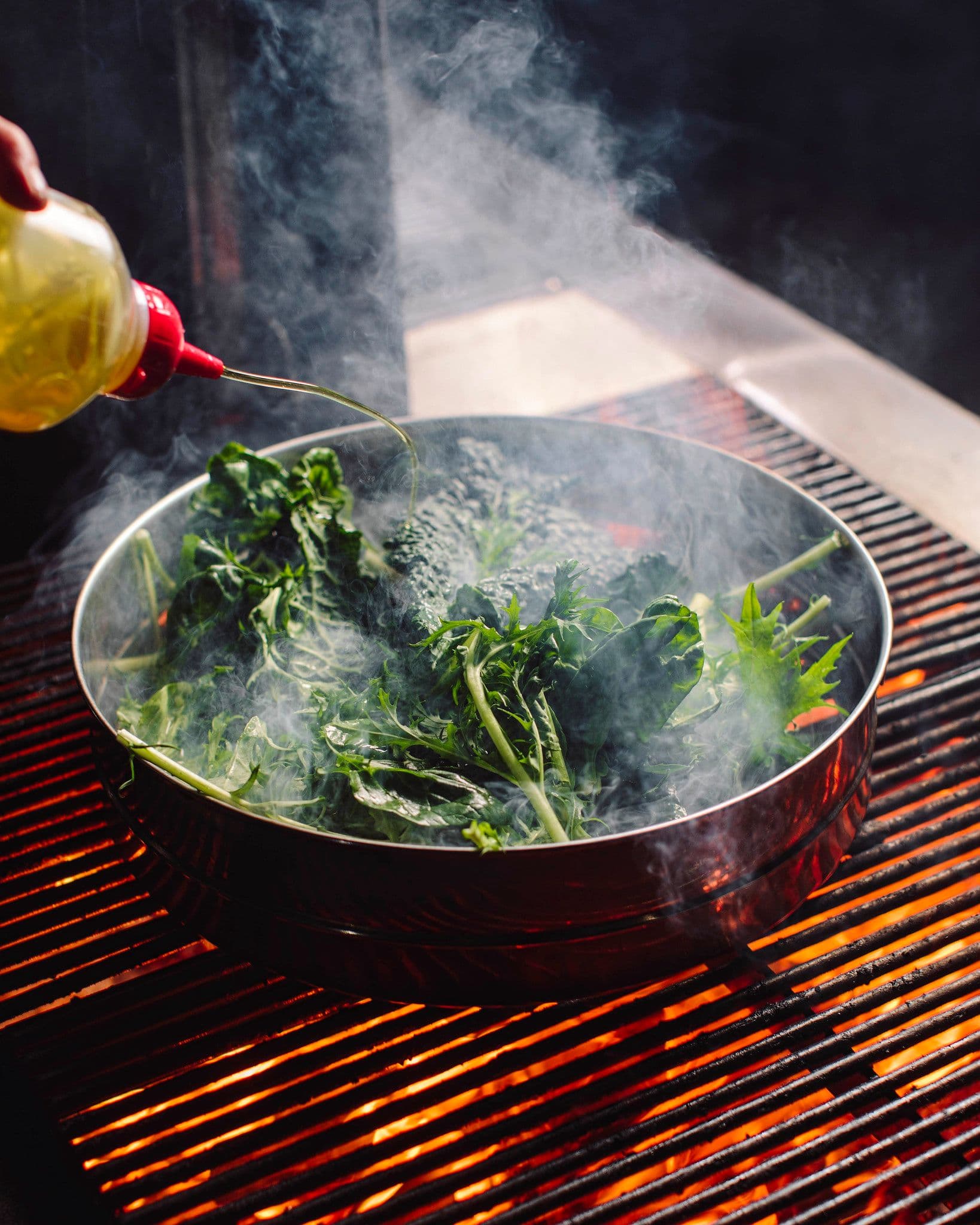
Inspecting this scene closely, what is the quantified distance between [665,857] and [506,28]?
9.45 feet

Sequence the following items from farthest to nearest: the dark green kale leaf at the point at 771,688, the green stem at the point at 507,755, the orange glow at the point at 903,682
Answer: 1. the orange glow at the point at 903,682
2. the dark green kale leaf at the point at 771,688
3. the green stem at the point at 507,755

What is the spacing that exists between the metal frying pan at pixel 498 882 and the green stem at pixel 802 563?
0.24 feet

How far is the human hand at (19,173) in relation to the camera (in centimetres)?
117

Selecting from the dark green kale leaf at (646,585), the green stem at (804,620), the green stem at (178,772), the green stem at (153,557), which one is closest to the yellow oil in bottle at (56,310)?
the green stem at (178,772)

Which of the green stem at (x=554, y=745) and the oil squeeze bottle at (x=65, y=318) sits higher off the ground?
the oil squeeze bottle at (x=65, y=318)

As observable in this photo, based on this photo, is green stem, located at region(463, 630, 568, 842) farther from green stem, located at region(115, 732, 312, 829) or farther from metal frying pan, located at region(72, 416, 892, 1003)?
green stem, located at region(115, 732, 312, 829)

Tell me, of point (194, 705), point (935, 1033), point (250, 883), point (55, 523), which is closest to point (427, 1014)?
point (250, 883)

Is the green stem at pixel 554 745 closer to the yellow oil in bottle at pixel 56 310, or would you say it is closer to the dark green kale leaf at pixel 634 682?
the dark green kale leaf at pixel 634 682

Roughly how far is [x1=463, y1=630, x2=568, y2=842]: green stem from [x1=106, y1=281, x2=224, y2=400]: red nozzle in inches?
27.0

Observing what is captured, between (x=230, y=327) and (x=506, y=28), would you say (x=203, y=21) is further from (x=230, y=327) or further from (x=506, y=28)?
(x=506, y=28)

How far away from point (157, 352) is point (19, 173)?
1.16 feet

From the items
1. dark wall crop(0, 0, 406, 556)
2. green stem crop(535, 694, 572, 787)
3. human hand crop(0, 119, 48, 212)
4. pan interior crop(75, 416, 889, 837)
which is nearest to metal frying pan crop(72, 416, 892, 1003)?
pan interior crop(75, 416, 889, 837)

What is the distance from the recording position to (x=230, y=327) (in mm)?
3020

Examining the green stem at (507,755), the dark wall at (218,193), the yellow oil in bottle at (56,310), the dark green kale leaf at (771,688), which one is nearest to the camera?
the yellow oil in bottle at (56,310)
